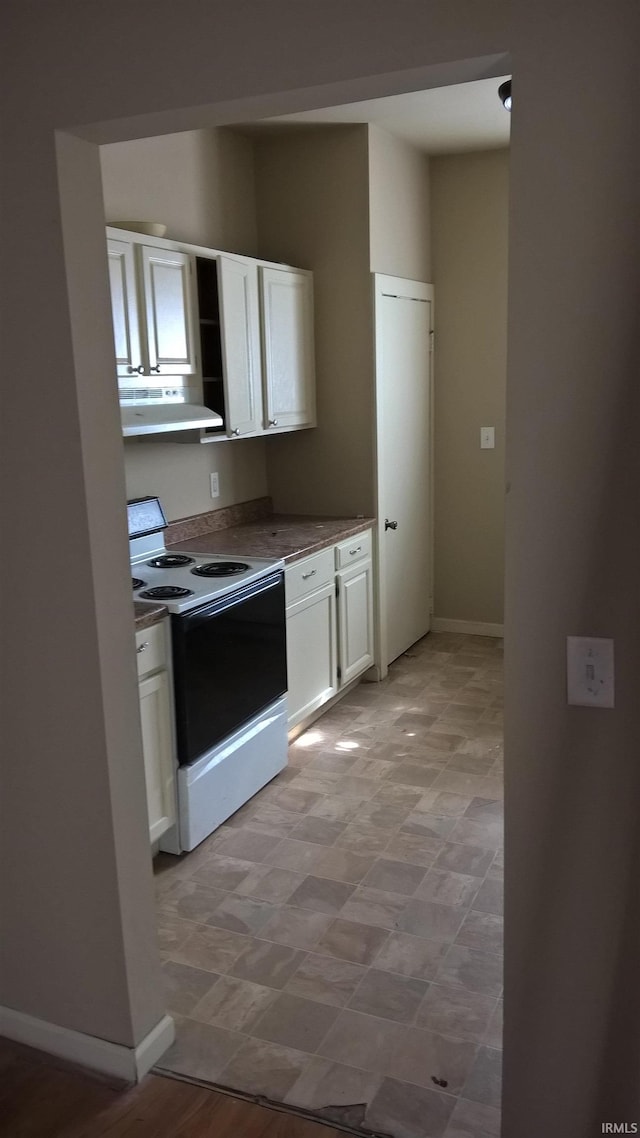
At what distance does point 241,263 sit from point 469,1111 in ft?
10.6

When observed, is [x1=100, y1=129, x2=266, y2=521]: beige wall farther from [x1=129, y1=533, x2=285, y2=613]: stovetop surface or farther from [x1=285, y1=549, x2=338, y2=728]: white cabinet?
[x1=285, y1=549, x2=338, y2=728]: white cabinet

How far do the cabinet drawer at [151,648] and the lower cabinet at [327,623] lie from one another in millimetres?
879

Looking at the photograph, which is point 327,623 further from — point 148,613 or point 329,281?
point 329,281

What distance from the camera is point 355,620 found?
14.9ft

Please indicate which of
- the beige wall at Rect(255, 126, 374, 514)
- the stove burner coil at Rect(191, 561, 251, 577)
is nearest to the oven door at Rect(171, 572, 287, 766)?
the stove burner coil at Rect(191, 561, 251, 577)

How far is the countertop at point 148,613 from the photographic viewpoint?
284 centimetres

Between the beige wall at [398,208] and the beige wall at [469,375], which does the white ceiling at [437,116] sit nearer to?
the beige wall at [398,208]

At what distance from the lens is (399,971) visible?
2576 mm

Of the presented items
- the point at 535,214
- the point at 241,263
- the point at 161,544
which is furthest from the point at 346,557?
the point at 535,214

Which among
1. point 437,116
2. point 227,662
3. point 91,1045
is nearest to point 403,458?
point 437,116

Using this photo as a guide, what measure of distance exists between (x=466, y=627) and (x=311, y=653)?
187 cm

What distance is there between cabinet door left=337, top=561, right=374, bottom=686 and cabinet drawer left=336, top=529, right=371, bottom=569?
0.04 metres

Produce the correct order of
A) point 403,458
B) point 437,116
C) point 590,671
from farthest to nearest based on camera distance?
point 403,458
point 437,116
point 590,671

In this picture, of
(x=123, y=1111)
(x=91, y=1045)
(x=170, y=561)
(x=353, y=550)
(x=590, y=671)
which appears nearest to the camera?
(x=590, y=671)
